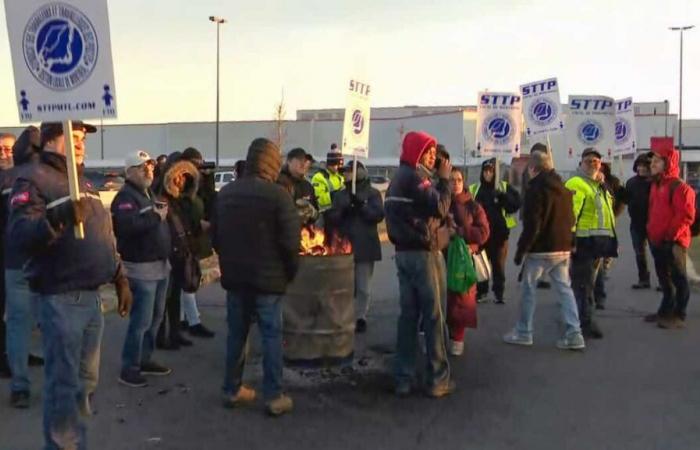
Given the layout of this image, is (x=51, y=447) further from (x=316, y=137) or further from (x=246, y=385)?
(x=316, y=137)

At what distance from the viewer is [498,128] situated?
12.7m

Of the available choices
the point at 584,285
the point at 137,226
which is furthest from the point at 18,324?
the point at 584,285

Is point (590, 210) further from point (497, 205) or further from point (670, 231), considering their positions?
point (497, 205)

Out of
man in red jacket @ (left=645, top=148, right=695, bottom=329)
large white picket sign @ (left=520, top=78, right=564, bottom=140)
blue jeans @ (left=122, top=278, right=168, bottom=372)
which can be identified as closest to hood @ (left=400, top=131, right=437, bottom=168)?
blue jeans @ (left=122, top=278, right=168, bottom=372)

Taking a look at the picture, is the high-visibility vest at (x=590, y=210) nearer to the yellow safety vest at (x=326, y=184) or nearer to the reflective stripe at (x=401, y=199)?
the yellow safety vest at (x=326, y=184)

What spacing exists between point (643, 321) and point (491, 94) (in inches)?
169

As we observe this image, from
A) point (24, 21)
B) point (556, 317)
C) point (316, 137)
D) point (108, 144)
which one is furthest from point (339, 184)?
point (108, 144)

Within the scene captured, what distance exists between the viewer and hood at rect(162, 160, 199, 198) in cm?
814

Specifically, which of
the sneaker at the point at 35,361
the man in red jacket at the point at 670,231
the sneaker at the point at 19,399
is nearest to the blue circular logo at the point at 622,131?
the man in red jacket at the point at 670,231

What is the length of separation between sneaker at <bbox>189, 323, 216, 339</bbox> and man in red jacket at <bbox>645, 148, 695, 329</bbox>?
17.0 ft

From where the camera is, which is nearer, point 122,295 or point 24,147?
point 122,295

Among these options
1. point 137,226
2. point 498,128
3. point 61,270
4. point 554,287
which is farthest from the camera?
point 498,128

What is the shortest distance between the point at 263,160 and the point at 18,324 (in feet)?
7.69

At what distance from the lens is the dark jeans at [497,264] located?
1104 cm
